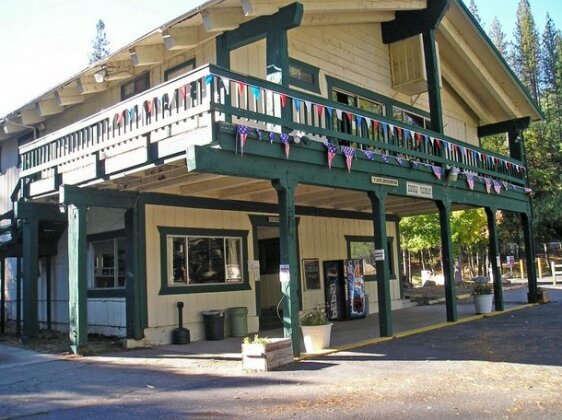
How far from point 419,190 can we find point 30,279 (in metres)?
9.48

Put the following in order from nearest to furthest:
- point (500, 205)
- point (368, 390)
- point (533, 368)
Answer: point (368, 390), point (533, 368), point (500, 205)

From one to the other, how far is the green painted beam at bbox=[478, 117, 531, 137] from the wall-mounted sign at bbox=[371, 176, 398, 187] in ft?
32.9

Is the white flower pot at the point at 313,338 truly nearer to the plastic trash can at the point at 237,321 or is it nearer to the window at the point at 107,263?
the plastic trash can at the point at 237,321

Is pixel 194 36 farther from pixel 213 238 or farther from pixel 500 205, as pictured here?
pixel 500 205

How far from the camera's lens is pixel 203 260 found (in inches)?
554

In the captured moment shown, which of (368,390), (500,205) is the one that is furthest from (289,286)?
(500,205)

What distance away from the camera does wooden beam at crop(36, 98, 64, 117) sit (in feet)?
52.8

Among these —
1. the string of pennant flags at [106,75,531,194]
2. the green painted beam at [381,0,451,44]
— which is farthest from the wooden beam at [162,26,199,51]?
the green painted beam at [381,0,451,44]

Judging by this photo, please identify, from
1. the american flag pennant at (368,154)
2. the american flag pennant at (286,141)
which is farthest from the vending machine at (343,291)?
the american flag pennant at (286,141)

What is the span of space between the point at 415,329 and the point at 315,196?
4.20m

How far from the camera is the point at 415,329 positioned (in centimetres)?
1397

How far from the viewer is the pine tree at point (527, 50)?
71.2m

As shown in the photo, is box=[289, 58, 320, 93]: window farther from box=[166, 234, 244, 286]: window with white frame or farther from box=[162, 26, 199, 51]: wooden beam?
A: box=[166, 234, 244, 286]: window with white frame

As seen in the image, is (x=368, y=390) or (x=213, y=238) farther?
(x=213, y=238)
